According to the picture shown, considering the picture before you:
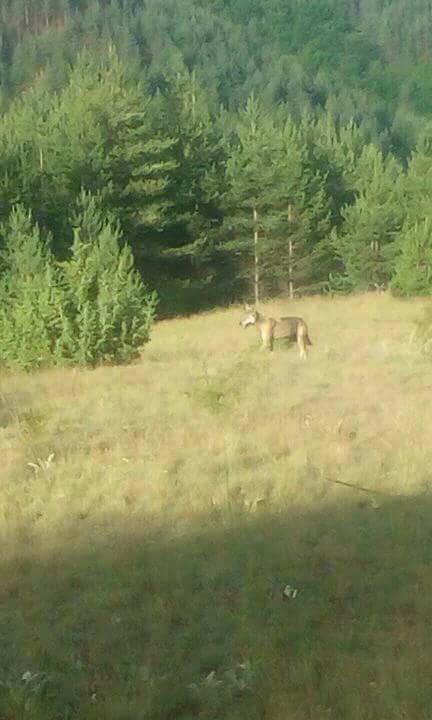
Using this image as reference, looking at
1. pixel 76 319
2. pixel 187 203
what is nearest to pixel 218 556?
pixel 76 319

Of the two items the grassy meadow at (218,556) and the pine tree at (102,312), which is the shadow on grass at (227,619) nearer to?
the grassy meadow at (218,556)

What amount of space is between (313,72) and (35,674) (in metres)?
138

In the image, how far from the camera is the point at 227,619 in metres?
5.43

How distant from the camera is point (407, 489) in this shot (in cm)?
774

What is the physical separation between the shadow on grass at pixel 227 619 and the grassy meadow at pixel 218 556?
13 millimetres

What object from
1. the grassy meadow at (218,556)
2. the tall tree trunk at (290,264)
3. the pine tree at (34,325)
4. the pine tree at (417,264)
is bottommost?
the tall tree trunk at (290,264)

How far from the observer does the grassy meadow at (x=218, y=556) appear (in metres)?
4.64

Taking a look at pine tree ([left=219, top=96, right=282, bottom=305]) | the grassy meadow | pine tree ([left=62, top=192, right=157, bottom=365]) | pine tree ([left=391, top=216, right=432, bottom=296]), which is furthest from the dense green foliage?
pine tree ([left=219, top=96, right=282, bottom=305])

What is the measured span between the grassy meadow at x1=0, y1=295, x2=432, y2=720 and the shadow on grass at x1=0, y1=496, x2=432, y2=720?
1cm

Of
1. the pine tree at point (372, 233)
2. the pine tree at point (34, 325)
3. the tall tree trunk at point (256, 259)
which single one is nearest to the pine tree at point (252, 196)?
the tall tree trunk at point (256, 259)

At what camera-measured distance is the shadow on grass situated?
4535mm

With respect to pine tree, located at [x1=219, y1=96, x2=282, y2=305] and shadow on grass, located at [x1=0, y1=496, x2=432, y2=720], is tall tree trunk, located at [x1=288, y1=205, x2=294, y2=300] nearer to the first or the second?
pine tree, located at [x1=219, y1=96, x2=282, y2=305]

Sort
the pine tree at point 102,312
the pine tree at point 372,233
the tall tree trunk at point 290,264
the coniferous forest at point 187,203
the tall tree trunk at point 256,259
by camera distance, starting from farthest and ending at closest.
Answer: the pine tree at point 372,233, the tall tree trunk at point 290,264, the tall tree trunk at point 256,259, the coniferous forest at point 187,203, the pine tree at point 102,312

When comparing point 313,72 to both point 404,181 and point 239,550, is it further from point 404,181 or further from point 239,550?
point 239,550
